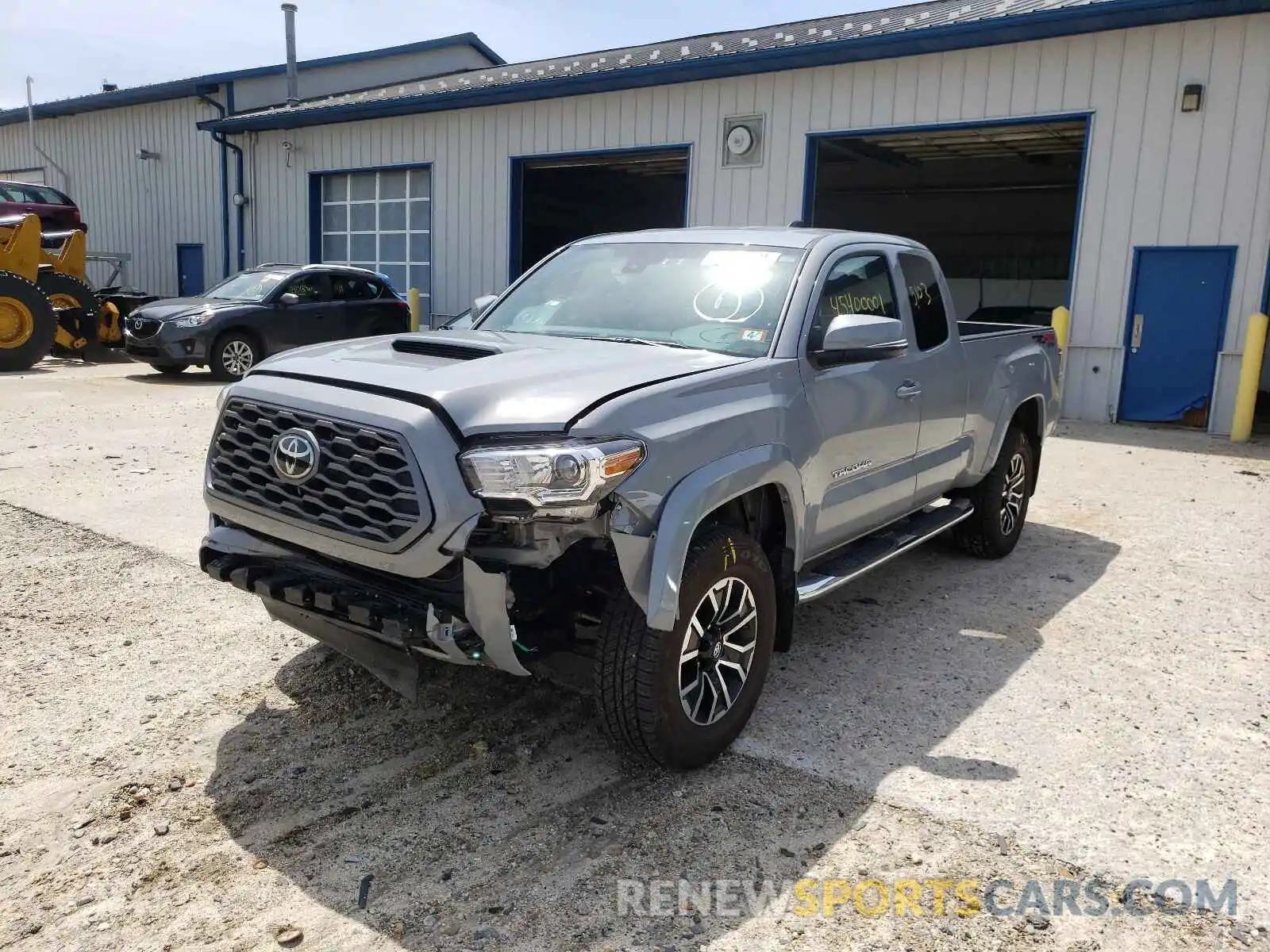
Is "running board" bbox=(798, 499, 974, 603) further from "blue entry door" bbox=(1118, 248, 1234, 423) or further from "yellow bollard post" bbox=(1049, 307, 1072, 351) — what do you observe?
"blue entry door" bbox=(1118, 248, 1234, 423)

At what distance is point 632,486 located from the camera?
10.2 ft

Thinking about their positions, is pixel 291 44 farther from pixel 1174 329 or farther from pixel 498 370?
pixel 498 370

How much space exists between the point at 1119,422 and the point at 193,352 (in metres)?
12.0

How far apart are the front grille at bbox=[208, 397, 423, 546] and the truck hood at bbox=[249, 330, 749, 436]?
7.0 inches

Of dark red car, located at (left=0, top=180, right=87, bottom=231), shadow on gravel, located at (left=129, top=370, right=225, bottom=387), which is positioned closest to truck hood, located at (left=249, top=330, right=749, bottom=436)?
shadow on gravel, located at (left=129, top=370, right=225, bottom=387)

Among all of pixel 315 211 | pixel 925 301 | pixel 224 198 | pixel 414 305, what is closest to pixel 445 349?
pixel 925 301

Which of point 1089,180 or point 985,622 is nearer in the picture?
point 985,622

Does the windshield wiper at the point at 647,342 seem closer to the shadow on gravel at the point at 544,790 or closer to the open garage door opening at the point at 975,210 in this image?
the shadow on gravel at the point at 544,790

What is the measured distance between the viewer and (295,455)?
3277 millimetres

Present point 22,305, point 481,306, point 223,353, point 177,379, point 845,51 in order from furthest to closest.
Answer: point 177,379 < point 22,305 < point 223,353 < point 845,51 < point 481,306

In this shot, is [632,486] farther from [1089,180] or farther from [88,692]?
[1089,180]

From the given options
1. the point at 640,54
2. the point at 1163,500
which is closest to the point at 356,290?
the point at 640,54

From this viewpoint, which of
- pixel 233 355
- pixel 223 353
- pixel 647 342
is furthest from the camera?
pixel 233 355

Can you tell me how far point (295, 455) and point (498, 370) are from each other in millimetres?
707
